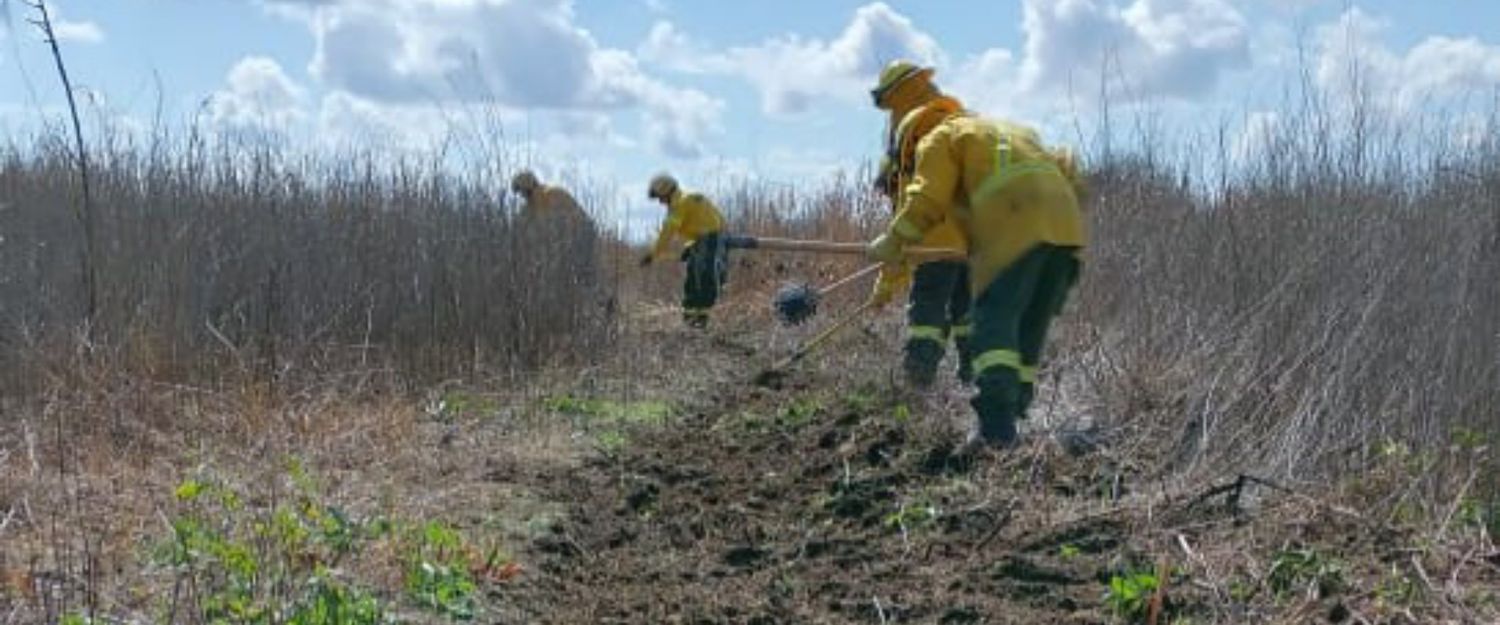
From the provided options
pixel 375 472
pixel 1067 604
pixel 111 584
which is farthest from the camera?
pixel 375 472

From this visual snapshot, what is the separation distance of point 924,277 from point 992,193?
4.93 ft

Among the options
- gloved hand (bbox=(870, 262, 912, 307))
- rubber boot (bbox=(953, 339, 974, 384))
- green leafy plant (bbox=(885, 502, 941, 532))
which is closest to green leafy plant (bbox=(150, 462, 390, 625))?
green leafy plant (bbox=(885, 502, 941, 532))

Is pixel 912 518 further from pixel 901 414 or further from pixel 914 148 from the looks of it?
pixel 914 148

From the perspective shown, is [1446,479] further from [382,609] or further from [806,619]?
[382,609]

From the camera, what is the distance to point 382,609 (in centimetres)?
397

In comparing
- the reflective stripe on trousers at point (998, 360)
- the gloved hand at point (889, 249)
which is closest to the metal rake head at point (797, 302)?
the gloved hand at point (889, 249)

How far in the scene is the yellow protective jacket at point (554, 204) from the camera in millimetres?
10023

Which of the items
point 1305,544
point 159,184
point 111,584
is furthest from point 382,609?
point 159,184

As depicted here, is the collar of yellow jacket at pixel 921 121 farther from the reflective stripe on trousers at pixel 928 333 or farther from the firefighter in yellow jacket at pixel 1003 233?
the reflective stripe on trousers at pixel 928 333

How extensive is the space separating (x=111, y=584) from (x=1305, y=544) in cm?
291

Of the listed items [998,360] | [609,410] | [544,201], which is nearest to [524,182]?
[544,201]

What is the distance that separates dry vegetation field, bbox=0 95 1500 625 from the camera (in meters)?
4.17

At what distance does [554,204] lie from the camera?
34.0ft

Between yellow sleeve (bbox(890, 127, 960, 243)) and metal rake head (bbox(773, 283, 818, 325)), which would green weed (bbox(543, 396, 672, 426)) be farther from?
metal rake head (bbox(773, 283, 818, 325))
